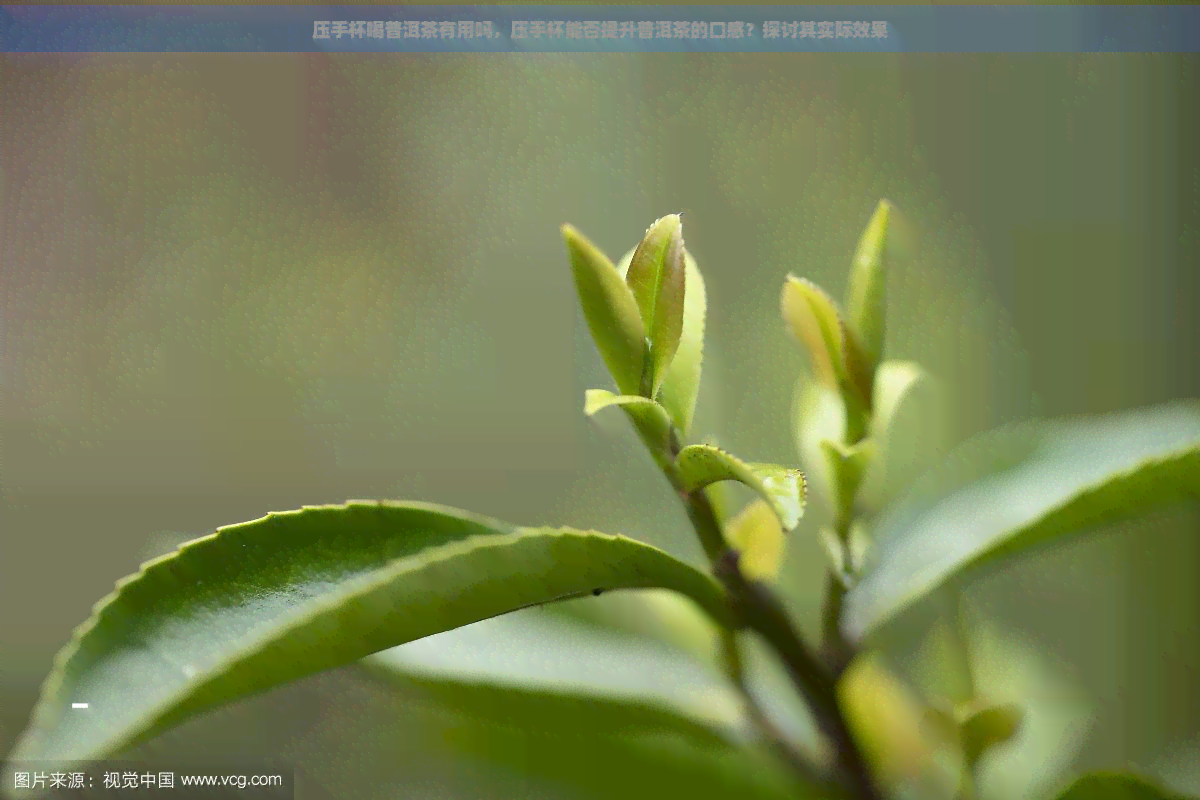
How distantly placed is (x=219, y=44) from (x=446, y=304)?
1.73ft

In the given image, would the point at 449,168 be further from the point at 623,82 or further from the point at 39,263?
the point at 39,263

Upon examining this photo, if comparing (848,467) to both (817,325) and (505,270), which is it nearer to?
(817,325)

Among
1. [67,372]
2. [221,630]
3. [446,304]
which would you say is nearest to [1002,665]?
[221,630]

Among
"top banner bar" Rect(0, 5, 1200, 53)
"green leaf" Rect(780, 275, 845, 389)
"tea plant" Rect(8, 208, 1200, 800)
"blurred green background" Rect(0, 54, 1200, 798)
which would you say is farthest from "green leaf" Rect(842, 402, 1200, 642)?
"top banner bar" Rect(0, 5, 1200, 53)

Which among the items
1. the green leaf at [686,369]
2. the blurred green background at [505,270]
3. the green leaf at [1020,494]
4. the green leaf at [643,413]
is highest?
the blurred green background at [505,270]

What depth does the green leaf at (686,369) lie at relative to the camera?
1.45 ft

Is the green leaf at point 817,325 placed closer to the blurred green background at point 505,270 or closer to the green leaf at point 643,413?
the green leaf at point 643,413

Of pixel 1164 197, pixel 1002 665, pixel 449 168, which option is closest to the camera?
pixel 1002 665

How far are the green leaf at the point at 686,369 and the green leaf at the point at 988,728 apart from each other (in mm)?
245

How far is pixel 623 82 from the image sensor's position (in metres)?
1.58

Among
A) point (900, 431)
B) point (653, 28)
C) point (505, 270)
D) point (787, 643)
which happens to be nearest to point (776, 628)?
point (787, 643)

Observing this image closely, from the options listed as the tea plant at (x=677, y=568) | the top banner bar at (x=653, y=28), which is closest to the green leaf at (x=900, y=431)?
the tea plant at (x=677, y=568)

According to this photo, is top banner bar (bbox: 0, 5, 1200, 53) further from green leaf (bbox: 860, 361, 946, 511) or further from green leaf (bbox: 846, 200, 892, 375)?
green leaf (bbox: 846, 200, 892, 375)

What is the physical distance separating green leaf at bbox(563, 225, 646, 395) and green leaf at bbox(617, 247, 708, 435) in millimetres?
19
